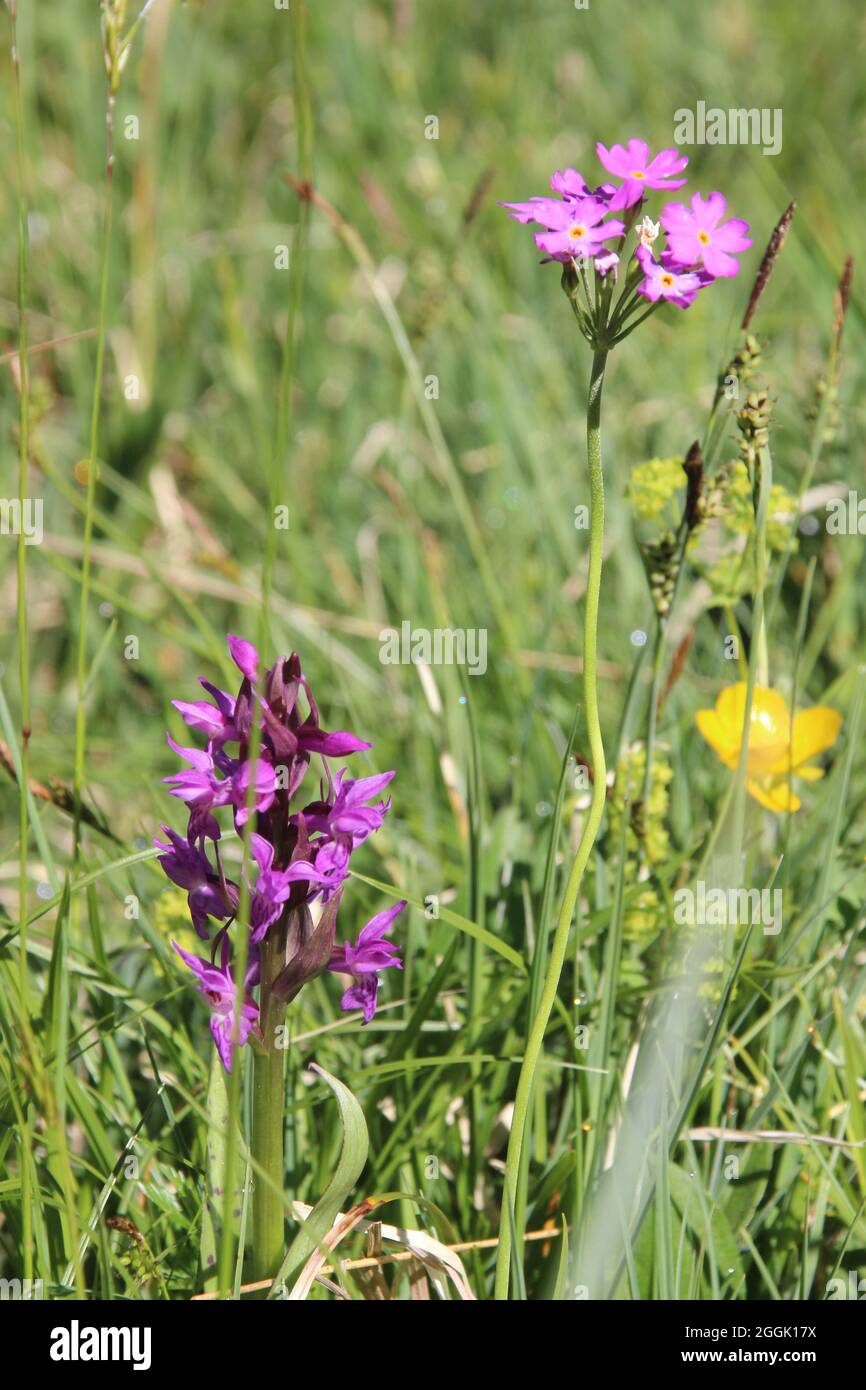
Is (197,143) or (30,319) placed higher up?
(197,143)

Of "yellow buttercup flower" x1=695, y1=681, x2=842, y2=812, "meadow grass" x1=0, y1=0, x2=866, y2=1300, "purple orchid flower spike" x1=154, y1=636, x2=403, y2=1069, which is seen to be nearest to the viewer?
"purple orchid flower spike" x1=154, y1=636, x2=403, y2=1069

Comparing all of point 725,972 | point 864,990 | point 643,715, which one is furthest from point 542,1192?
point 643,715

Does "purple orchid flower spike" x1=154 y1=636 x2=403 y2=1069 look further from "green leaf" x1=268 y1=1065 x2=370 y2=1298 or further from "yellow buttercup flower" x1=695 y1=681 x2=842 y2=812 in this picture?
"yellow buttercup flower" x1=695 y1=681 x2=842 y2=812

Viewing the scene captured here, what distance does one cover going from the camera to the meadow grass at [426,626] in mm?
1511

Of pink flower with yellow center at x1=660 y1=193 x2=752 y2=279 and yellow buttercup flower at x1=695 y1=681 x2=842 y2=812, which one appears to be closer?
pink flower with yellow center at x1=660 y1=193 x2=752 y2=279

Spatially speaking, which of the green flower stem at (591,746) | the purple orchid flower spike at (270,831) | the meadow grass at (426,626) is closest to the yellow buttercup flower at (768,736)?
the meadow grass at (426,626)

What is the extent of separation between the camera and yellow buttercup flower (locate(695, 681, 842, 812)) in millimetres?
1868

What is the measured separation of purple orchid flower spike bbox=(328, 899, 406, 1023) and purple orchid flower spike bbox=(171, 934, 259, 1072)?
0.08 meters

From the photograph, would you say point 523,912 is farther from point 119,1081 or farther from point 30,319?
point 30,319

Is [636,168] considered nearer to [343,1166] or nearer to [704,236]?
[704,236]

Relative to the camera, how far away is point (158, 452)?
347 centimetres

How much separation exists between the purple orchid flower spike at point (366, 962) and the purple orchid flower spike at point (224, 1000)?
79 mm

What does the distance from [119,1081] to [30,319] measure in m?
2.61

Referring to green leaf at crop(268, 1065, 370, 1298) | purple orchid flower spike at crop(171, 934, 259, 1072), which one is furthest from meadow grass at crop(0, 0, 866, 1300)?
purple orchid flower spike at crop(171, 934, 259, 1072)
